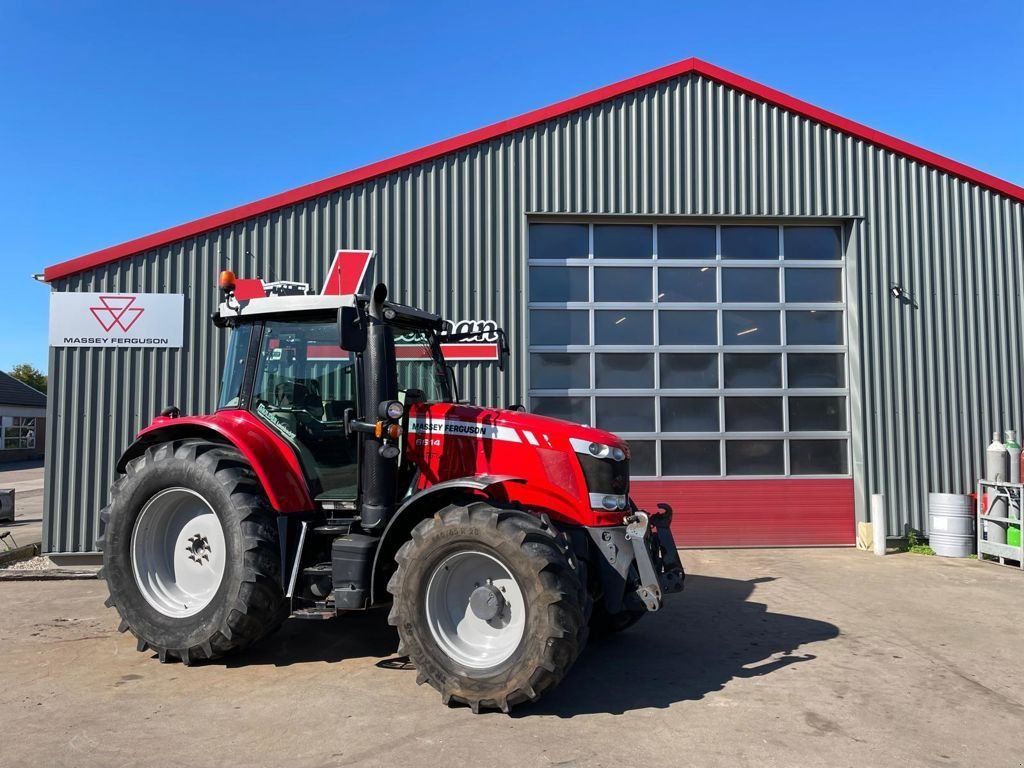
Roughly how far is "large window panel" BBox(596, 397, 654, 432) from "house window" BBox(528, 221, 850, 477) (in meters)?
0.02

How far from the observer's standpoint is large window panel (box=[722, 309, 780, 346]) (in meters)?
10.2

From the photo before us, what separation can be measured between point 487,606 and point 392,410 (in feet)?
4.41

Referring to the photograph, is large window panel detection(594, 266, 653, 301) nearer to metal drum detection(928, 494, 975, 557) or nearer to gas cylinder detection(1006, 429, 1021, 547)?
metal drum detection(928, 494, 975, 557)

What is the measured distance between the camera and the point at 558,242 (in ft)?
33.2

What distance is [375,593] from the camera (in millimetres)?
4660

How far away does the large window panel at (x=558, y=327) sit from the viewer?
10.0 meters

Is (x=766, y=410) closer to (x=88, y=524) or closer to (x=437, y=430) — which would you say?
(x=437, y=430)

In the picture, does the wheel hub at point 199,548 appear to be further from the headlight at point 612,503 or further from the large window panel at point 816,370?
the large window panel at point 816,370

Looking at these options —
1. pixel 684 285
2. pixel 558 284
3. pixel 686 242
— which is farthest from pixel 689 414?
pixel 558 284

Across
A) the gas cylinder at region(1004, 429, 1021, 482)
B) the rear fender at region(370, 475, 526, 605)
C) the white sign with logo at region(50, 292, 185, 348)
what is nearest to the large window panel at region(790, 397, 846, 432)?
the gas cylinder at region(1004, 429, 1021, 482)

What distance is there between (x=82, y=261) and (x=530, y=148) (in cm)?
589

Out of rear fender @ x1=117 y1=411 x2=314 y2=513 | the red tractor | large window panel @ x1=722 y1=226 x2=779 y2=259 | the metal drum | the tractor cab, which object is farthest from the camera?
large window panel @ x1=722 y1=226 x2=779 y2=259

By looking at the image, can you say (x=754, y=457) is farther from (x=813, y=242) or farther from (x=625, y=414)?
(x=813, y=242)

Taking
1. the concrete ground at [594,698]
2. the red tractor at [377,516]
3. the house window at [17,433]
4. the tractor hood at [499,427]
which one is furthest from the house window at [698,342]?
the house window at [17,433]
